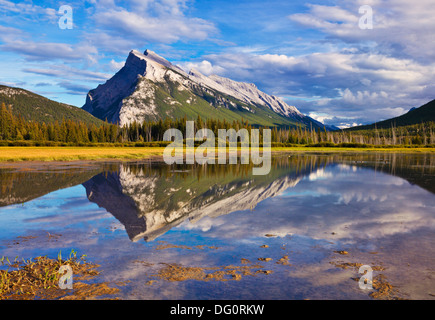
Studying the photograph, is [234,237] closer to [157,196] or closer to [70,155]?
[157,196]

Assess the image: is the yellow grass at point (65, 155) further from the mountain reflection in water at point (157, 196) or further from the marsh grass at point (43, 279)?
the marsh grass at point (43, 279)

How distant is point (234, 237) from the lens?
559 inches

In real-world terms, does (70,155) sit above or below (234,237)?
above

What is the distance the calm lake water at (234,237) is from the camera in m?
9.15

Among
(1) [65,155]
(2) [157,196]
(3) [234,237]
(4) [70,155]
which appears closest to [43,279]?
(3) [234,237]

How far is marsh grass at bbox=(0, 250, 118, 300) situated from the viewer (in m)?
8.52

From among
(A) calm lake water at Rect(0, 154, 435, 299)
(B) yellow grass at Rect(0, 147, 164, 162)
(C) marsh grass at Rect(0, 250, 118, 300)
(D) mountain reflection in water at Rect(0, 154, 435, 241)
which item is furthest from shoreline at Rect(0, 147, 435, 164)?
(C) marsh grass at Rect(0, 250, 118, 300)

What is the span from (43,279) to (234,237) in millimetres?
7478

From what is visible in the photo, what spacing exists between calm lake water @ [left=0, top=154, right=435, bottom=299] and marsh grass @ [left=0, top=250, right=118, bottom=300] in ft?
1.87

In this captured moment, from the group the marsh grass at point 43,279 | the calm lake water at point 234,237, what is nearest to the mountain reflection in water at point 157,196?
the calm lake water at point 234,237
